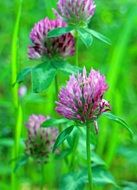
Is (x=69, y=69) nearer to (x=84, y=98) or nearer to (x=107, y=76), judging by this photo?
(x=84, y=98)

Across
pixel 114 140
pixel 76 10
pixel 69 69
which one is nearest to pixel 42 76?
pixel 69 69

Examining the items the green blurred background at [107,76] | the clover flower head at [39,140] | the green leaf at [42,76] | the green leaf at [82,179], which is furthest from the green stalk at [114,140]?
the green leaf at [42,76]

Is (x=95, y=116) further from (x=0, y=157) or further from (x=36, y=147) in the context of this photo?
(x=0, y=157)

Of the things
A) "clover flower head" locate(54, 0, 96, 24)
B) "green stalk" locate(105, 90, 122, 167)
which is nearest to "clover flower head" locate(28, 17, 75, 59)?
"clover flower head" locate(54, 0, 96, 24)

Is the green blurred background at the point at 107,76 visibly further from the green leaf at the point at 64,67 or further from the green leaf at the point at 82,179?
the green leaf at the point at 64,67

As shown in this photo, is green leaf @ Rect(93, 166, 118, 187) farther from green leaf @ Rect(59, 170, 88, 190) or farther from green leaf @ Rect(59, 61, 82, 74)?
green leaf @ Rect(59, 61, 82, 74)

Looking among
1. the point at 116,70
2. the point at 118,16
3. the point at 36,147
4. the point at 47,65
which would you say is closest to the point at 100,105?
the point at 47,65
